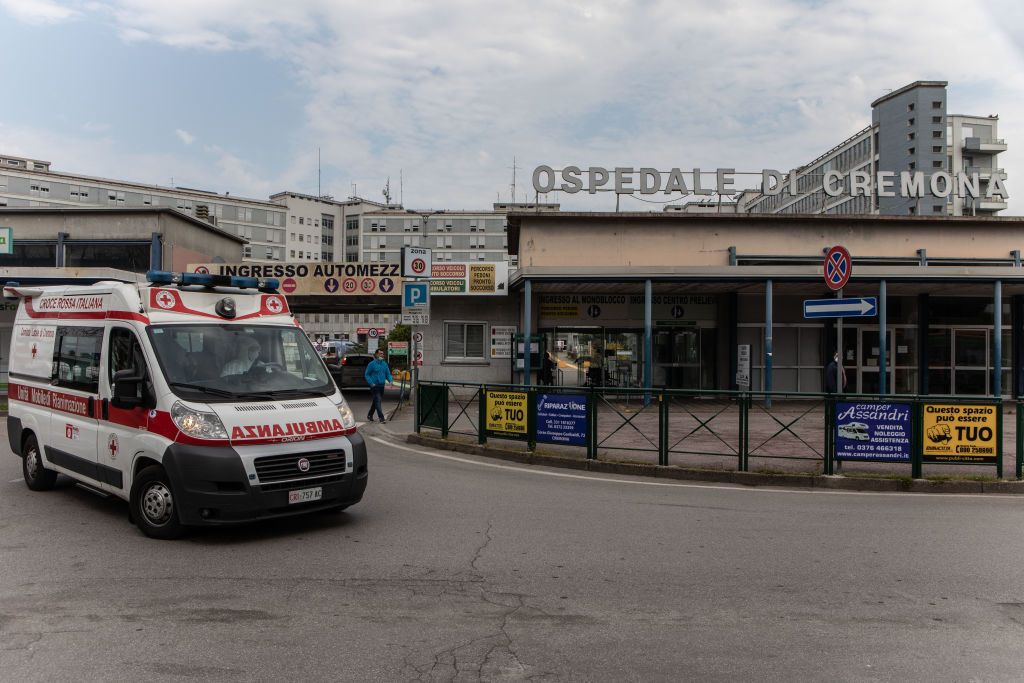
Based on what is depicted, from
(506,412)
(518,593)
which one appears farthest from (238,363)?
(506,412)

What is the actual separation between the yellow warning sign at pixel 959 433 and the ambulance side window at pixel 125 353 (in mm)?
9939

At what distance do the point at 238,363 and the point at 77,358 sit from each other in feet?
7.19

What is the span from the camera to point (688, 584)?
5.91 m

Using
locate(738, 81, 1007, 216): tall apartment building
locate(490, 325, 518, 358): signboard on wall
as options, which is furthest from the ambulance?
locate(738, 81, 1007, 216): tall apartment building

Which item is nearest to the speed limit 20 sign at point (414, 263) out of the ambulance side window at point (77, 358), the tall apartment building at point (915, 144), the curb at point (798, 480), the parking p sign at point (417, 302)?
the parking p sign at point (417, 302)

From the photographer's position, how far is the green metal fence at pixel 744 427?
35.2ft

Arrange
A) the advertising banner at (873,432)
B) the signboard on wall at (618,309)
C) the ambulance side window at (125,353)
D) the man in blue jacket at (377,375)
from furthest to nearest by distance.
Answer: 1. the signboard on wall at (618,309)
2. the man in blue jacket at (377,375)
3. the advertising banner at (873,432)
4. the ambulance side window at (125,353)

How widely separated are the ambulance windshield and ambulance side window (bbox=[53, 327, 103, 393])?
110 cm

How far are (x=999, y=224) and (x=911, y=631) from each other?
81.7 ft

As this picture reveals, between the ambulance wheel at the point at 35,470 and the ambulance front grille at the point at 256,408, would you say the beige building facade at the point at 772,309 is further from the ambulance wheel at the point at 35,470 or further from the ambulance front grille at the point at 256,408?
the ambulance front grille at the point at 256,408

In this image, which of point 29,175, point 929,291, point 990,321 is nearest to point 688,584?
point 929,291

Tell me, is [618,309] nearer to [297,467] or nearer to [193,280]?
[193,280]

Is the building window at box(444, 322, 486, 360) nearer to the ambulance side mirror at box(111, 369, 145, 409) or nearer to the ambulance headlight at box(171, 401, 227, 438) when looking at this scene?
the ambulance side mirror at box(111, 369, 145, 409)

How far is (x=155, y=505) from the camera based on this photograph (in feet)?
22.8
